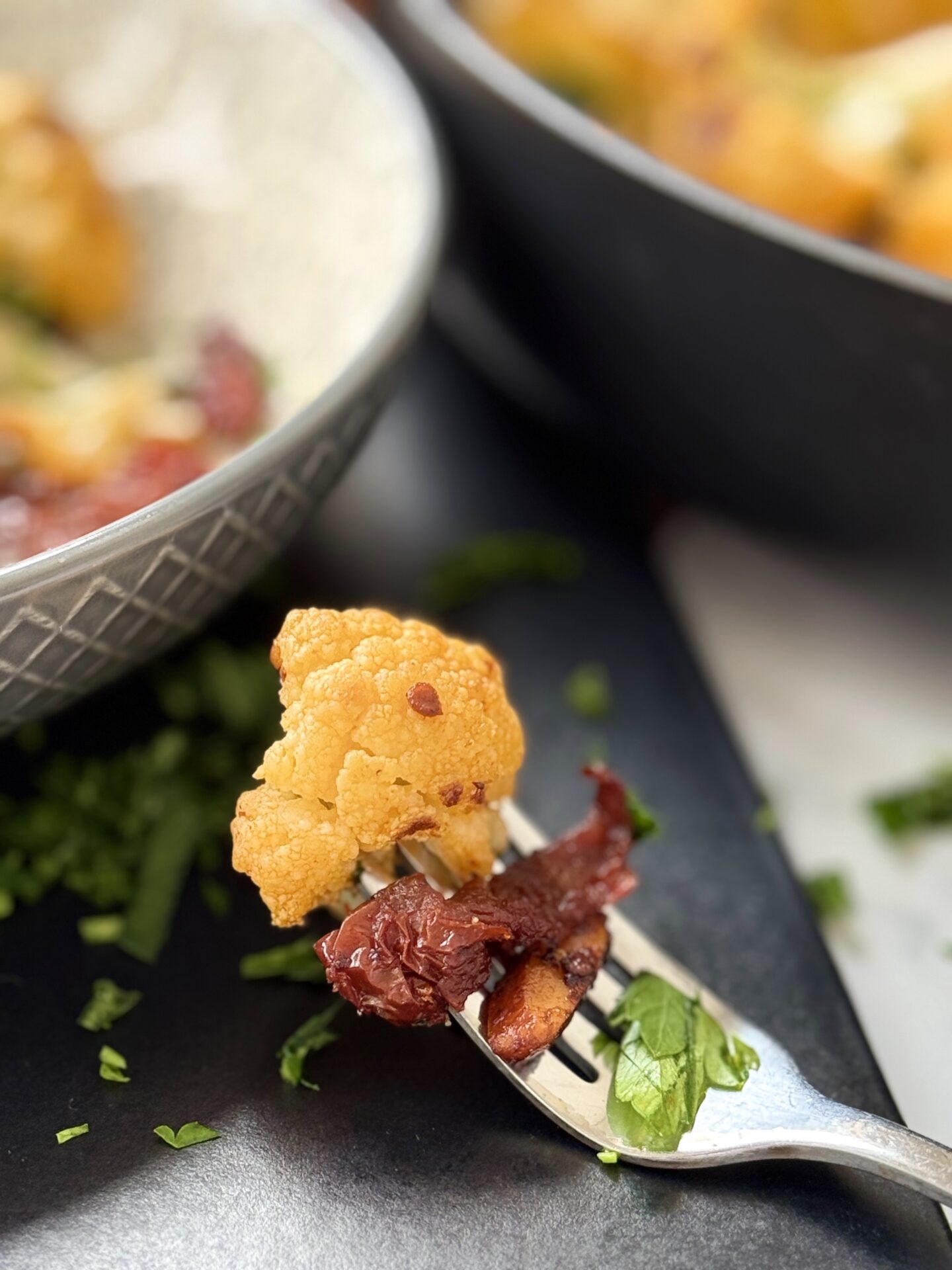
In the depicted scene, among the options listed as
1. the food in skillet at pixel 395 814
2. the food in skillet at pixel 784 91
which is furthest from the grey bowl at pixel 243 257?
the food in skillet at pixel 784 91

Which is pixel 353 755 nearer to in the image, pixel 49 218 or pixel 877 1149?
pixel 877 1149

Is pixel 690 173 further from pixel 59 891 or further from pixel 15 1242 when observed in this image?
pixel 15 1242

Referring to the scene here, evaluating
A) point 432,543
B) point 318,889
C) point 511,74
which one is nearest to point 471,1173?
point 318,889

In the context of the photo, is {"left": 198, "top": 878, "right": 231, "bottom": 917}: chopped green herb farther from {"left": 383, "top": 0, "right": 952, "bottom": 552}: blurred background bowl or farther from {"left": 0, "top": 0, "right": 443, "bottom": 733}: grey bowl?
{"left": 383, "top": 0, "right": 952, "bottom": 552}: blurred background bowl

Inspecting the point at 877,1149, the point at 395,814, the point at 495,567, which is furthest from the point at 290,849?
the point at 495,567

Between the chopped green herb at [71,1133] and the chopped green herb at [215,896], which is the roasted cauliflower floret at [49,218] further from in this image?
the chopped green herb at [71,1133]

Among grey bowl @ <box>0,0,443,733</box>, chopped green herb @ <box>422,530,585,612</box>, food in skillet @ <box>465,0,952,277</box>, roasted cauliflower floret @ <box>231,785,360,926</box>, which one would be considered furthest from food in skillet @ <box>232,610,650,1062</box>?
food in skillet @ <box>465,0,952,277</box>
